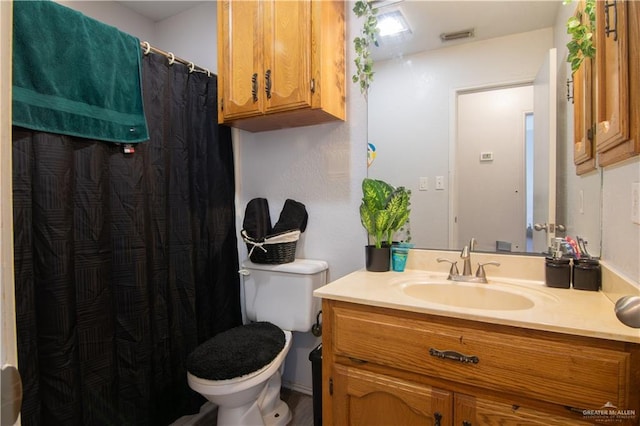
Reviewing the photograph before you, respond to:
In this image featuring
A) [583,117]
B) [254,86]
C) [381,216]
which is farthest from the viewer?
[254,86]

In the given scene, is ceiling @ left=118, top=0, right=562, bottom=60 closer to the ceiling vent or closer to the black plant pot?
the ceiling vent

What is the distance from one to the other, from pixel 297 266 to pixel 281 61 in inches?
38.5

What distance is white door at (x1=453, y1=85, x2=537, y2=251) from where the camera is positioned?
4.35ft

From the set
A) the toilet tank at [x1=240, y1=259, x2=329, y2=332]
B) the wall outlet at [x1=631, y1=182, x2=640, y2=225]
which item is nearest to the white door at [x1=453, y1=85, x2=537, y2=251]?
the wall outlet at [x1=631, y1=182, x2=640, y2=225]

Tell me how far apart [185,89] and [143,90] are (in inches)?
9.0

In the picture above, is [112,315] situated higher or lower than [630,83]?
lower

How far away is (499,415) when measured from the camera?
86 centimetres

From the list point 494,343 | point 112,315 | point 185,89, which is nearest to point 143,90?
point 185,89

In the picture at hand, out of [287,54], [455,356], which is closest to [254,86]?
[287,54]

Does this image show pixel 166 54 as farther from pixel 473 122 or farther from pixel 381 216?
pixel 473 122

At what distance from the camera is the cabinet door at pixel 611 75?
784mm

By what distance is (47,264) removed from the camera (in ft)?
3.68

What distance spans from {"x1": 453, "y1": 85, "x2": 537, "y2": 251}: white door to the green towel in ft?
4.69

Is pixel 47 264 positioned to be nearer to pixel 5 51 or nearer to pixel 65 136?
pixel 65 136
